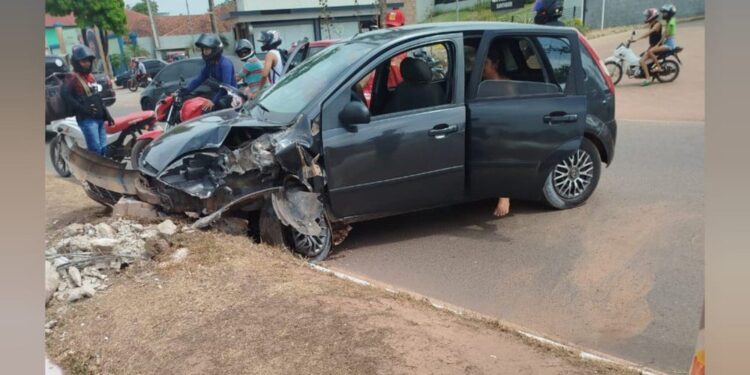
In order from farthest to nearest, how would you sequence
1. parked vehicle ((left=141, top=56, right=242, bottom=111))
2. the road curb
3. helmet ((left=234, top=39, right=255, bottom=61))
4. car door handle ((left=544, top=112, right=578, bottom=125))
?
parked vehicle ((left=141, top=56, right=242, bottom=111))
helmet ((left=234, top=39, right=255, bottom=61))
car door handle ((left=544, top=112, right=578, bottom=125))
the road curb

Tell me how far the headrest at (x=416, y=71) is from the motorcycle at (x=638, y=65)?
775 centimetres

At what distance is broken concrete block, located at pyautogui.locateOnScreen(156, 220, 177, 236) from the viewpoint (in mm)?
4539

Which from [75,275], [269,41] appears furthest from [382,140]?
[269,41]

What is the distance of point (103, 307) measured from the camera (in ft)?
12.1

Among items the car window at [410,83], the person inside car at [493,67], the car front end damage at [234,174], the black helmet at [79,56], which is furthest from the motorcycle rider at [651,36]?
the black helmet at [79,56]

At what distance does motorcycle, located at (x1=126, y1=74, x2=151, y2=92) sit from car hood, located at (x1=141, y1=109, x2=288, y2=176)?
70.6ft

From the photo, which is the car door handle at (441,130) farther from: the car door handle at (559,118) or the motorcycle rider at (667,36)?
the motorcycle rider at (667,36)

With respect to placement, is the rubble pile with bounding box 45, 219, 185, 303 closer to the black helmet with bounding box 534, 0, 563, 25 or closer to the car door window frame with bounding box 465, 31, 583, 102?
the car door window frame with bounding box 465, 31, 583, 102

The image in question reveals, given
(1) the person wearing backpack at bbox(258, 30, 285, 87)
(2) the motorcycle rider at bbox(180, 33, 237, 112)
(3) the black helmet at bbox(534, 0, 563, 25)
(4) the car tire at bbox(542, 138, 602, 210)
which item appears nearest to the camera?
(4) the car tire at bbox(542, 138, 602, 210)

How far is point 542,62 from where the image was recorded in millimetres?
5648

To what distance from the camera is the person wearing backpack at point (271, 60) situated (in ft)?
29.2

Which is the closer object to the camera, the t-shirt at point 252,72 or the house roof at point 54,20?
the house roof at point 54,20

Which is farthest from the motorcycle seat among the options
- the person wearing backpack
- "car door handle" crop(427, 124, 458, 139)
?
"car door handle" crop(427, 124, 458, 139)
